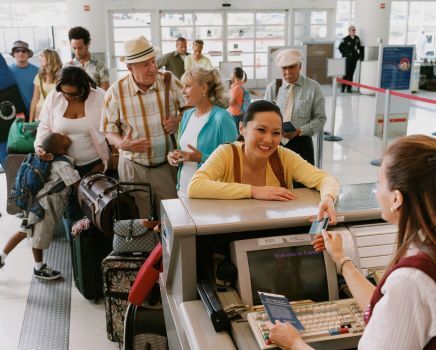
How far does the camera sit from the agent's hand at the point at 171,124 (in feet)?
11.3

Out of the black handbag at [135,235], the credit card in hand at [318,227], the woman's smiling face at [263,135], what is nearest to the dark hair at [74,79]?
the black handbag at [135,235]

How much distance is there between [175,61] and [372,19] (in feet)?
23.1

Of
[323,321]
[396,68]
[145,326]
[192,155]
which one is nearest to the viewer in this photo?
[323,321]

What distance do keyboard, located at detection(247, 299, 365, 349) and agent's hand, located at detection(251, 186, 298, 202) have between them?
453 millimetres

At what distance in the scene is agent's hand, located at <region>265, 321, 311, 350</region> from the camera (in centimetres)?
141

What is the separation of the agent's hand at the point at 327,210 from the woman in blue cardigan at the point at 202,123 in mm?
1213

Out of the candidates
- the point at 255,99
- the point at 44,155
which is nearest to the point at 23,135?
the point at 44,155

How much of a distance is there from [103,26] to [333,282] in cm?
1247

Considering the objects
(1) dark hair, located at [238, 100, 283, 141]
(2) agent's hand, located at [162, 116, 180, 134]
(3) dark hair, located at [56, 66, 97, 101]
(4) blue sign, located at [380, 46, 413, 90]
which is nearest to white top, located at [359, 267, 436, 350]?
(1) dark hair, located at [238, 100, 283, 141]

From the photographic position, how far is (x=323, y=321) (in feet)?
5.14

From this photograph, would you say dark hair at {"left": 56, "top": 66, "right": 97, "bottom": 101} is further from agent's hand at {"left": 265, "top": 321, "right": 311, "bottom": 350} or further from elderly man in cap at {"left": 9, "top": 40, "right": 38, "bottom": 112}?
agent's hand at {"left": 265, "top": 321, "right": 311, "bottom": 350}

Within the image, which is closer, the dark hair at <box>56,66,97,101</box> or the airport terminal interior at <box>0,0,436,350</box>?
the airport terminal interior at <box>0,0,436,350</box>

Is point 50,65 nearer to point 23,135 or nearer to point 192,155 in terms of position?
point 23,135

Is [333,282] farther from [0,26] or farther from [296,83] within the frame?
[0,26]
